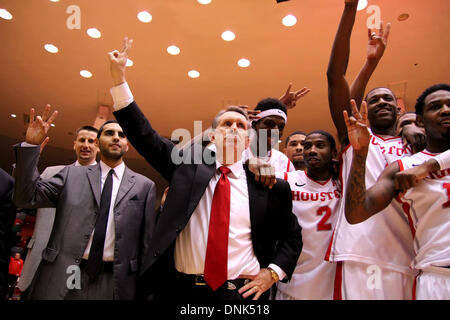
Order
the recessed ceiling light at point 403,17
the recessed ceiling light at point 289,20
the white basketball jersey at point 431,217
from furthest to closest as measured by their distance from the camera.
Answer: the recessed ceiling light at point 289,20 < the recessed ceiling light at point 403,17 < the white basketball jersey at point 431,217

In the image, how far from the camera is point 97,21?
13.4ft

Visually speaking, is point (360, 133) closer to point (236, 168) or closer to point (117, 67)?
point (236, 168)

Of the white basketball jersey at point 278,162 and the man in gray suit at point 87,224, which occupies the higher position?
the white basketball jersey at point 278,162

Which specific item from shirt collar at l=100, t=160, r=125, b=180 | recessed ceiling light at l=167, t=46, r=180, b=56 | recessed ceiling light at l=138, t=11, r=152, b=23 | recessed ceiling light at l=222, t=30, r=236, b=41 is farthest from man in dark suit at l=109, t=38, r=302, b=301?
recessed ceiling light at l=167, t=46, r=180, b=56

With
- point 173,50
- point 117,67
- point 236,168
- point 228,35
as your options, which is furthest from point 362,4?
point 117,67

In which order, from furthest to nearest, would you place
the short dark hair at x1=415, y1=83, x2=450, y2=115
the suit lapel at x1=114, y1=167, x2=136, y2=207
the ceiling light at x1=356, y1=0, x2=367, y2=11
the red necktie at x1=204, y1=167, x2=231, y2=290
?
the ceiling light at x1=356, y1=0, x2=367, y2=11 < the suit lapel at x1=114, y1=167, x2=136, y2=207 < the short dark hair at x1=415, y1=83, x2=450, y2=115 < the red necktie at x1=204, y1=167, x2=231, y2=290

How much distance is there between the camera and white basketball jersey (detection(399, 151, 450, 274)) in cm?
144

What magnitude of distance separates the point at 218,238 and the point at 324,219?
841mm

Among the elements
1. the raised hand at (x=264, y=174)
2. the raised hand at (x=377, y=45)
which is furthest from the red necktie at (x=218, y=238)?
the raised hand at (x=377, y=45)

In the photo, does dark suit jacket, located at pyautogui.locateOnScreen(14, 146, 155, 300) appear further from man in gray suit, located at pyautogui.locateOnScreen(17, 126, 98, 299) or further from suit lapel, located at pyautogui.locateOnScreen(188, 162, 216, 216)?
suit lapel, located at pyautogui.locateOnScreen(188, 162, 216, 216)

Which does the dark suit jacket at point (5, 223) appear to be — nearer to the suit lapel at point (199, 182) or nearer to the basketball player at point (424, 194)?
the suit lapel at point (199, 182)

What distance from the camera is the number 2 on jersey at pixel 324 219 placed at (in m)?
1.92

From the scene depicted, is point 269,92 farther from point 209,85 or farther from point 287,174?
point 287,174

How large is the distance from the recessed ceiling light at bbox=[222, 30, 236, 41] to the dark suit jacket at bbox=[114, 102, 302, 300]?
306 centimetres
